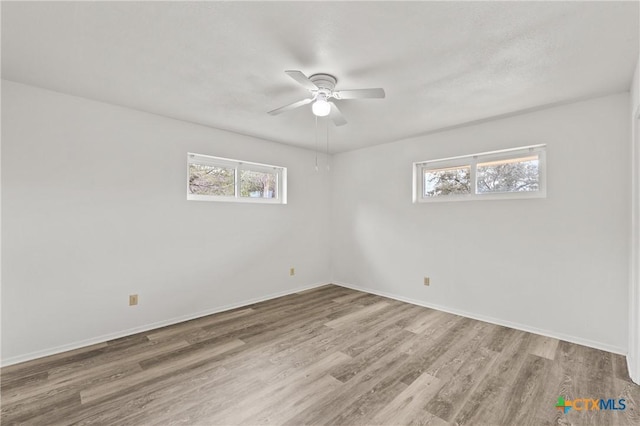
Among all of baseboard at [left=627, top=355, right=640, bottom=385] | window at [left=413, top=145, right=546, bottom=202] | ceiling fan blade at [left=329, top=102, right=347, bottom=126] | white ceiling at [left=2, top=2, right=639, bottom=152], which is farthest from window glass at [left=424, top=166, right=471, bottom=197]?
baseboard at [left=627, top=355, right=640, bottom=385]

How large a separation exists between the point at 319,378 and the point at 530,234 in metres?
2.61

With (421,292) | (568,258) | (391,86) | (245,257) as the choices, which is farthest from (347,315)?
(391,86)

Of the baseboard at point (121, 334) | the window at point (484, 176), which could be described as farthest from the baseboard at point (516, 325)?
the baseboard at point (121, 334)

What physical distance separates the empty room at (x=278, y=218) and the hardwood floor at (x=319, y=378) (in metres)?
0.02

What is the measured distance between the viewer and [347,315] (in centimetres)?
348

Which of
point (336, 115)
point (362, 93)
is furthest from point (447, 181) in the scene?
point (362, 93)

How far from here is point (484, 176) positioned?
3.44 meters

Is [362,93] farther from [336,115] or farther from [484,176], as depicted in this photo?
[484,176]

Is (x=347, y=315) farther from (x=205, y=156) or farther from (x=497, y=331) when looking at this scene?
(x=205, y=156)

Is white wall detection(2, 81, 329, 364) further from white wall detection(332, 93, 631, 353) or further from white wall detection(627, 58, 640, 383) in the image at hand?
white wall detection(627, 58, 640, 383)

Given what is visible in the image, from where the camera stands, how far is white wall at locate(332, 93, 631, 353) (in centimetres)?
258

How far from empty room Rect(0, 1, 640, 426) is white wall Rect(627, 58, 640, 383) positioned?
0.15 ft

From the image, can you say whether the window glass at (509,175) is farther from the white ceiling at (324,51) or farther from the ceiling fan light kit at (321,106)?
the ceiling fan light kit at (321,106)

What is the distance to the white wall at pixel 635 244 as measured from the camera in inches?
80.8
